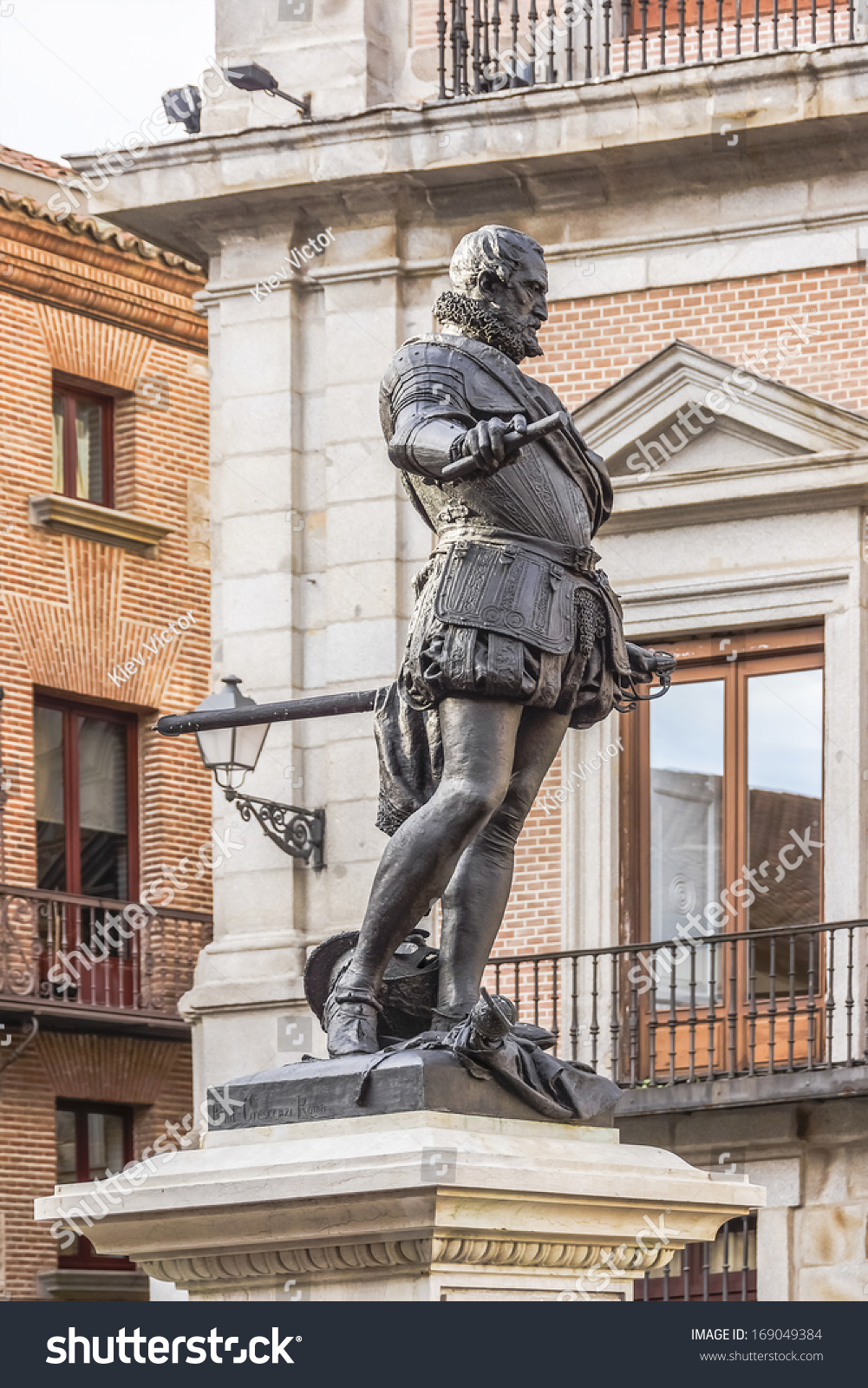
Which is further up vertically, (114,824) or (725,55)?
(725,55)

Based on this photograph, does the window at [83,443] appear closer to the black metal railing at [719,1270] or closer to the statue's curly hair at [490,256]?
the black metal railing at [719,1270]

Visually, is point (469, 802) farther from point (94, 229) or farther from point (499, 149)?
point (94, 229)

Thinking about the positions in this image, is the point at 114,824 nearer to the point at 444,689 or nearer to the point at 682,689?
the point at 682,689

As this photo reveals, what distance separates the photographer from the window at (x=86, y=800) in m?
23.8

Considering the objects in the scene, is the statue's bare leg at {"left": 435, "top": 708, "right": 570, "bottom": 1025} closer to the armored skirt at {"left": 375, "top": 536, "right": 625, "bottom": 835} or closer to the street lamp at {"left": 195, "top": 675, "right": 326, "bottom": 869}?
the armored skirt at {"left": 375, "top": 536, "right": 625, "bottom": 835}

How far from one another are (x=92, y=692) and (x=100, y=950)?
85.4 inches

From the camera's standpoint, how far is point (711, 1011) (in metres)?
17.1

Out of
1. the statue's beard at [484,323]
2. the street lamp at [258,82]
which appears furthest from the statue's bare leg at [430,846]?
the street lamp at [258,82]

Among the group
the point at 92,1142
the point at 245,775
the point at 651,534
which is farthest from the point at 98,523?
the point at 651,534

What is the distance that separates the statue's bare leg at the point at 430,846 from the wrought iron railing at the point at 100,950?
51.2 ft

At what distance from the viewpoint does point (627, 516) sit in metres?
17.5

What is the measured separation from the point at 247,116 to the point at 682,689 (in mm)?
4292

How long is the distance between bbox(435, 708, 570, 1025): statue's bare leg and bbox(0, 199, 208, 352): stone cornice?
1669 cm

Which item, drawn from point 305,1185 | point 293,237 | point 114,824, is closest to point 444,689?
point 305,1185
